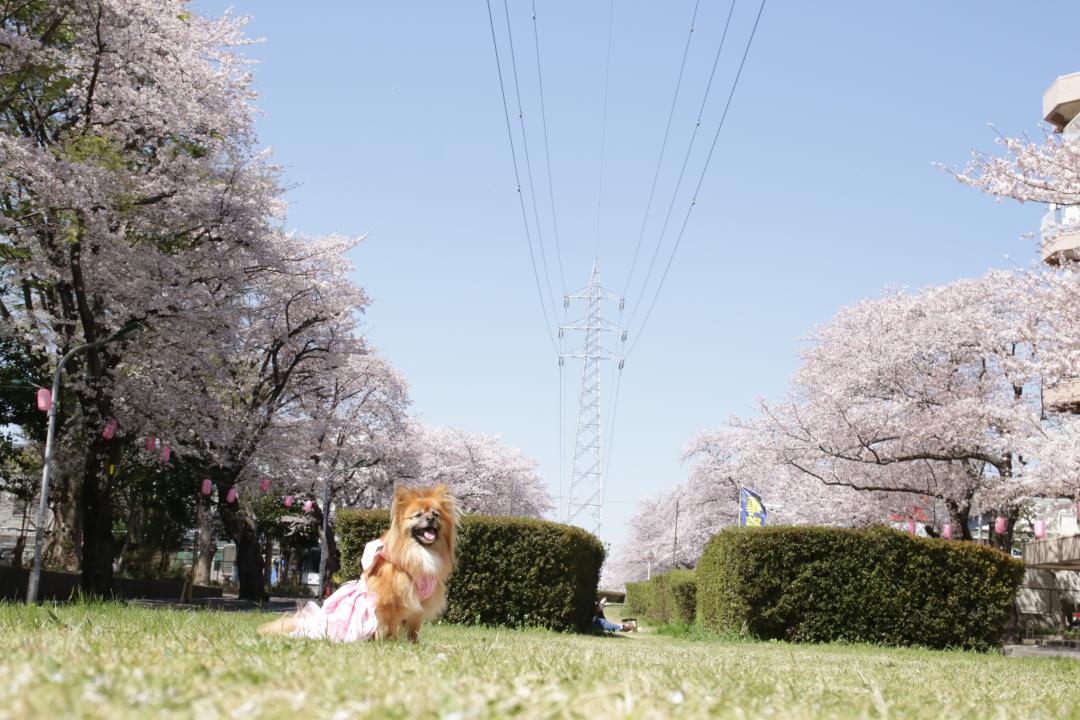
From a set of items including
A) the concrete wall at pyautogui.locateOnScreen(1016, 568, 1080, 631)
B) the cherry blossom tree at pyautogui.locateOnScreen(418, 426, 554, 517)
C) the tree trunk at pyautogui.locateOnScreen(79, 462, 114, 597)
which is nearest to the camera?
the tree trunk at pyautogui.locateOnScreen(79, 462, 114, 597)

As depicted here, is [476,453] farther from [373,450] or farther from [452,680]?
[452,680]

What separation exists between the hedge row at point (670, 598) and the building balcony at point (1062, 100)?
2174 centimetres

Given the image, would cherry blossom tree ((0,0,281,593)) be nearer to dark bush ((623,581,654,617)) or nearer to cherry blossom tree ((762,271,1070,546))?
cherry blossom tree ((762,271,1070,546))

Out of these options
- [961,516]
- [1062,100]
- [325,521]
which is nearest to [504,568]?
[961,516]

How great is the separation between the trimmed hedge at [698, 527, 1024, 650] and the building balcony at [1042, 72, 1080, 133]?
24364 millimetres

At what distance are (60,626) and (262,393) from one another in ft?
98.4

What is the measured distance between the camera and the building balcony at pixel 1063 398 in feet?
108

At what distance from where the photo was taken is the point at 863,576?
19859 millimetres

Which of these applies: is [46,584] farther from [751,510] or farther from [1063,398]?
[1063,398]

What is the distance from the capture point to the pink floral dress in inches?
279

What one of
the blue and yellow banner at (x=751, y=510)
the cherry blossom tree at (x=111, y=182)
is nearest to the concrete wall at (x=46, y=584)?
the cherry blossom tree at (x=111, y=182)

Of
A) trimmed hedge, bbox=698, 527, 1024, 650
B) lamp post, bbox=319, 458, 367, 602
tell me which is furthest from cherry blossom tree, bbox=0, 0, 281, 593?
lamp post, bbox=319, 458, 367, 602

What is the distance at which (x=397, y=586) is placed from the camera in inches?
289

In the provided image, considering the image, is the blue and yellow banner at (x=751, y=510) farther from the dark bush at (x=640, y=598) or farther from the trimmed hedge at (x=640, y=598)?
the dark bush at (x=640, y=598)
